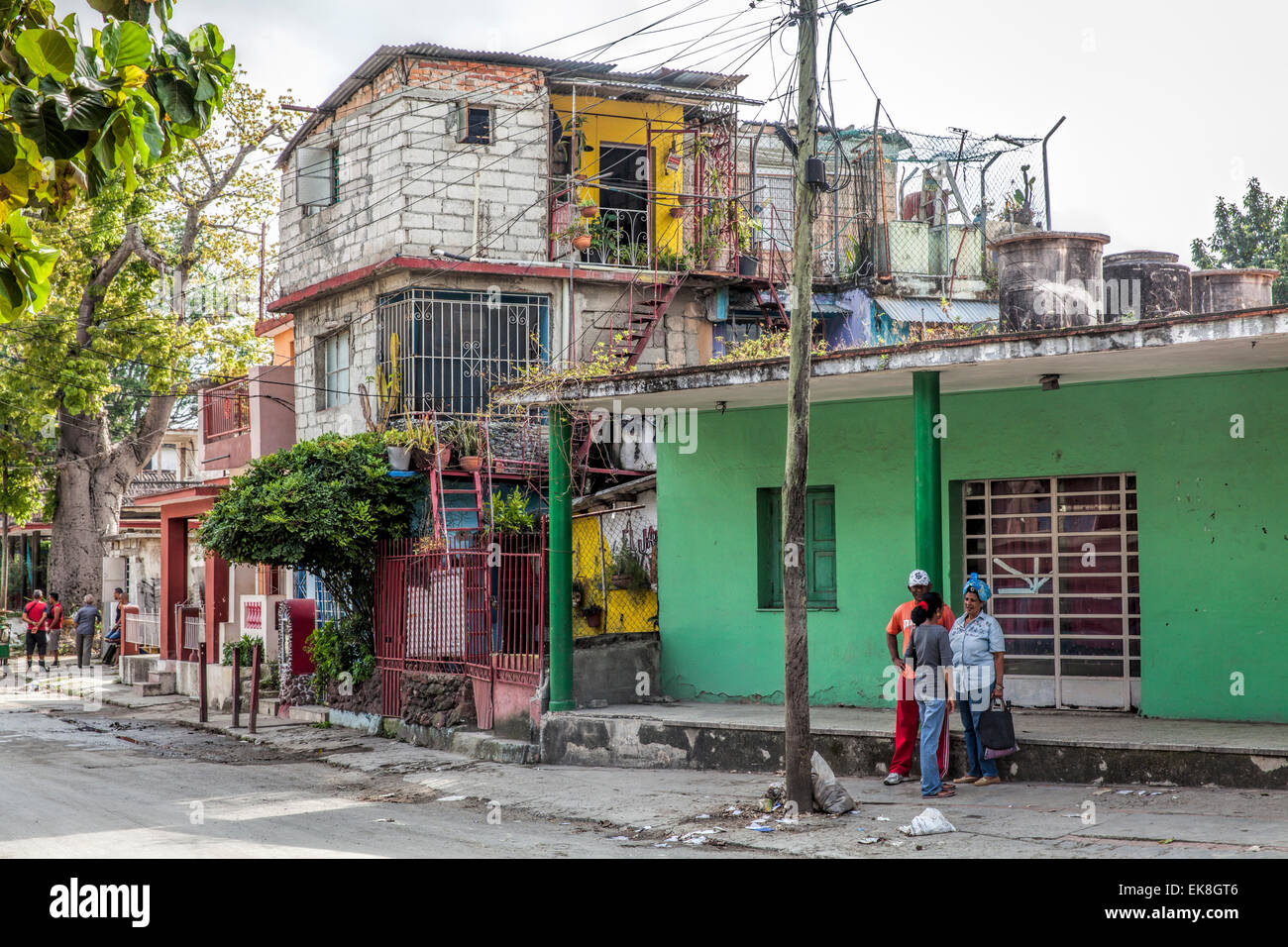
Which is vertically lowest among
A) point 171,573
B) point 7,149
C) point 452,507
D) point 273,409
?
point 171,573

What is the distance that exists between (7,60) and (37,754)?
1261cm

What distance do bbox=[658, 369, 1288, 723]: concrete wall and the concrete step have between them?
5.32 meters

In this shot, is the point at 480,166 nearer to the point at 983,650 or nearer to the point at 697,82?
the point at 697,82

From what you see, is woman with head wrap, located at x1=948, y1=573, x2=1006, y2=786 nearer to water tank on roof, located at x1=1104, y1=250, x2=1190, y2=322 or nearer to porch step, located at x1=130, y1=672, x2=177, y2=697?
water tank on roof, located at x1=1104, y1=250, x2=1190, y2=322

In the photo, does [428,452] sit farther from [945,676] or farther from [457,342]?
[945,676]

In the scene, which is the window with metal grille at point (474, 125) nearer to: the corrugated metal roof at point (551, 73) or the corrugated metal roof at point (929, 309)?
the corrugated metal roof at point (551, 73)

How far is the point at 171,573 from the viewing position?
25.1m

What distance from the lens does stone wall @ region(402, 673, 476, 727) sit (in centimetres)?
1524

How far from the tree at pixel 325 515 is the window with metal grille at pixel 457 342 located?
2.39 metres

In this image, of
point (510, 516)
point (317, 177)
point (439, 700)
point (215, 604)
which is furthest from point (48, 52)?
point (215, 604)

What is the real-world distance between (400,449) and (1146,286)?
9.60 metres

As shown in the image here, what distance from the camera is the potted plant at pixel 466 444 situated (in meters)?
17.8

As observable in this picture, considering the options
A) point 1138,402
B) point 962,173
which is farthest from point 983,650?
point 962,173

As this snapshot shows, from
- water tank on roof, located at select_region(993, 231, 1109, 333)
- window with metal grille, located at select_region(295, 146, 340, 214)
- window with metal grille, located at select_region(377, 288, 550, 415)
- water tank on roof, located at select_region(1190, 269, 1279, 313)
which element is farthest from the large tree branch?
water tank on roof, located at select_region(1190, 269, 1279, 313)
